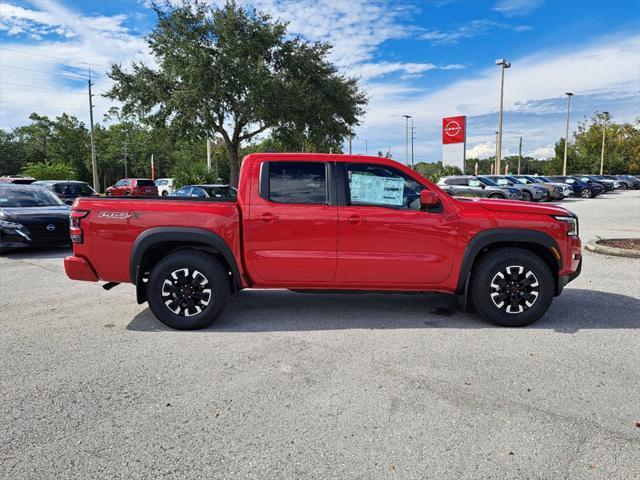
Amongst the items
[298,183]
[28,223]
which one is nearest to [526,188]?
[28,223]

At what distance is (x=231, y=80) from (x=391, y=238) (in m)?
19.4

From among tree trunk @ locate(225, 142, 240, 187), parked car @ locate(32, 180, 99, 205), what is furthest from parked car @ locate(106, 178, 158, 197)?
parked car @ locate(32, 180, 99, 205)

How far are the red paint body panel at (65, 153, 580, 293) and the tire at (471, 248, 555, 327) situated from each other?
0.25m

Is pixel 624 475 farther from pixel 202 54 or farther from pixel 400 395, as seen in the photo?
pixel 202 54

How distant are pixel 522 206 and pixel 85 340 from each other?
181 inches

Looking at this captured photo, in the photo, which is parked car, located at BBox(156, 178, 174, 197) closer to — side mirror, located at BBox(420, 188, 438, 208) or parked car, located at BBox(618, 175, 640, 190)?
side mirror, located at BBox(420, 188, 438, 208)

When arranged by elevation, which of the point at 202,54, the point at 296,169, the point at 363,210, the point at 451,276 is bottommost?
the point at 451,276

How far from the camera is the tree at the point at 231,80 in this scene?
2192 cm

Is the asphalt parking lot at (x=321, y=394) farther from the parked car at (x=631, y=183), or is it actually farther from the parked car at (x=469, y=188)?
the parked car at (x=631, y=183)

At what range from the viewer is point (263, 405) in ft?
10.8

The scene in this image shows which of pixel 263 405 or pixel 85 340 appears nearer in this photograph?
pixel 263 405

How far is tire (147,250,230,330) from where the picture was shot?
15.8 feet

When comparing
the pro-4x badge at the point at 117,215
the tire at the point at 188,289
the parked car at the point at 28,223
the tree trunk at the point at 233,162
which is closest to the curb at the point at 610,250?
the tire at the point at 188,289

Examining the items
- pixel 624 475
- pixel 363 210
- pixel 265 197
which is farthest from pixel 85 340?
pixel 624 475
